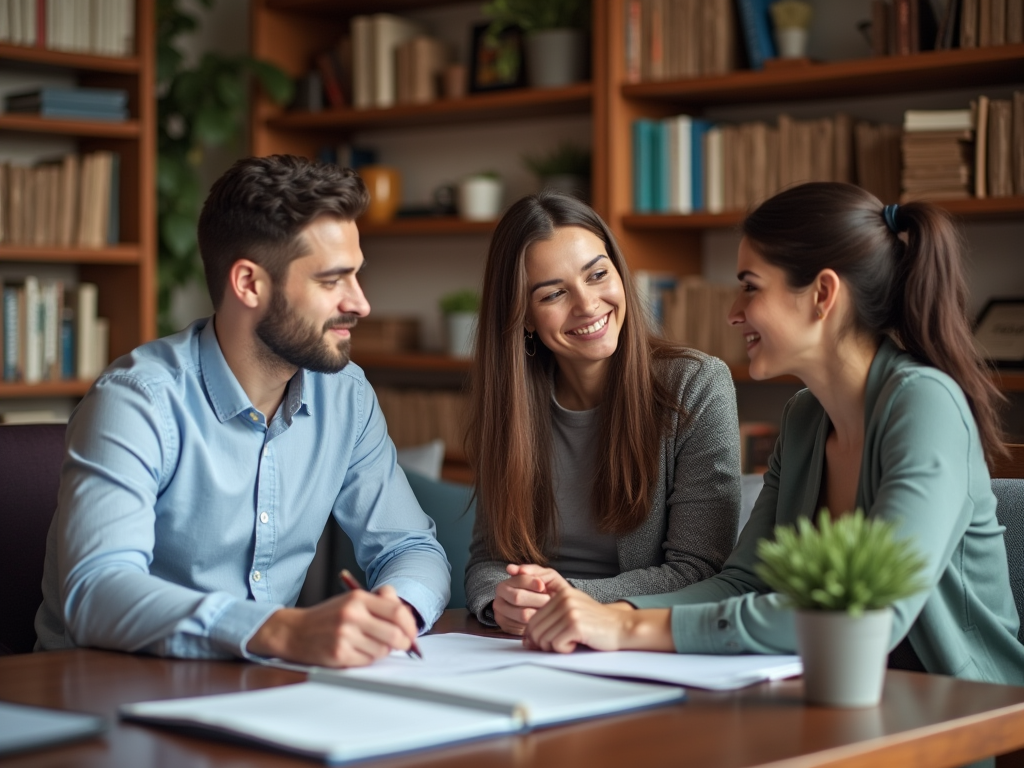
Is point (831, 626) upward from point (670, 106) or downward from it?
downward

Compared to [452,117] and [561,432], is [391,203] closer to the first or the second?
[452,117]

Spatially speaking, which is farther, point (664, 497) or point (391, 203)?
point (391, 203)

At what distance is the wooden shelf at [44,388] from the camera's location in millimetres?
3910

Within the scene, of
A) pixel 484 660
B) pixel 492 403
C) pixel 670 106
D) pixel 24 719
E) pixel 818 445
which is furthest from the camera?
pixel 670 106

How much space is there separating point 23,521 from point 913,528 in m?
1.42

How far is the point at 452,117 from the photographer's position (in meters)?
4.24

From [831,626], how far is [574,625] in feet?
1.13

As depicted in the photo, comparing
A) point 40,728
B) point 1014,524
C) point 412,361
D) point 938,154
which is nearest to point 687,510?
point 1014,524

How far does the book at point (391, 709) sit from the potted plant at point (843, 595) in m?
0.14

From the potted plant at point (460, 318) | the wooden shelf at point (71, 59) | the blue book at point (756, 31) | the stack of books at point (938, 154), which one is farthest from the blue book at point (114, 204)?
the stack of books at point (938, 154)

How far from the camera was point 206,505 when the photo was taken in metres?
1.72

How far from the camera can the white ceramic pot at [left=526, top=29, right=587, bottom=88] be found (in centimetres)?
378

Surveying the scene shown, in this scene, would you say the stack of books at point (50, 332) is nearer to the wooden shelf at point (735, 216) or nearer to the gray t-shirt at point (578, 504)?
the wooden shelf at point (735, 216)

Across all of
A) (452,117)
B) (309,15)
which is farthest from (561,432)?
(309,15)
